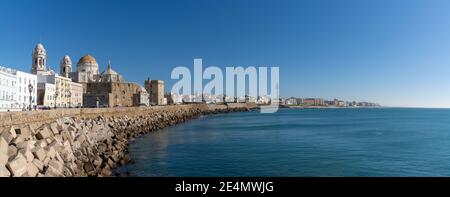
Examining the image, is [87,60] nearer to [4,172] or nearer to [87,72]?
[87,72]

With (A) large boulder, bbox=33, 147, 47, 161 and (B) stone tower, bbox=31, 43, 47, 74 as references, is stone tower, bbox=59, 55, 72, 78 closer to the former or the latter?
(B) stone tower, bbox=31, 43, 47, 74

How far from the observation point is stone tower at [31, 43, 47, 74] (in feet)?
219

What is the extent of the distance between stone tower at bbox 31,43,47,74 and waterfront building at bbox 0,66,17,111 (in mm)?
23442

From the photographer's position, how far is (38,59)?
6788 cm

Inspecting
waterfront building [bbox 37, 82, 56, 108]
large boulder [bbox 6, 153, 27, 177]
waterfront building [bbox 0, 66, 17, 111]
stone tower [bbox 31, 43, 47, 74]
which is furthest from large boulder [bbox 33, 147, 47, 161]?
stone tower [bbox 31, 43, 47, 74]

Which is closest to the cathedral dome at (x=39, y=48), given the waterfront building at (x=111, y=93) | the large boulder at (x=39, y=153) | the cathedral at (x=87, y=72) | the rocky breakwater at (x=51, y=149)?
the waterfront building at (x=111, y=93)

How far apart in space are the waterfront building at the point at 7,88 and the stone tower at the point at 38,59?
23.4 m

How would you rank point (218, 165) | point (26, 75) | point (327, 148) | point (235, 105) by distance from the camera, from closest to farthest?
A: point (218, 165), point (327, 148), point (26, 75), point (235, 105)

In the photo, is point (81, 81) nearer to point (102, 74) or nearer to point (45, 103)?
point (102, 74)
